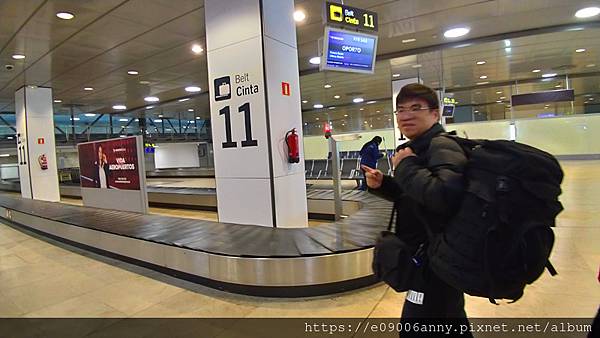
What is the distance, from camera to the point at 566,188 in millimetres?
8461

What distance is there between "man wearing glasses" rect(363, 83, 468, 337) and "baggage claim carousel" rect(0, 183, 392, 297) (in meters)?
1.77

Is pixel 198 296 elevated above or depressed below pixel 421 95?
below

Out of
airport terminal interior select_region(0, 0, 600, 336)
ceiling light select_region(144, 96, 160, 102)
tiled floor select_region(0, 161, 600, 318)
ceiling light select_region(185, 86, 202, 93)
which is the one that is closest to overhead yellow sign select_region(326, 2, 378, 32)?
airport terminal interior select_region(0, 0, 600, 336)

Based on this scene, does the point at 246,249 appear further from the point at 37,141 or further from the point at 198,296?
the point at 37,141

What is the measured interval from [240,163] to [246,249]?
140cm

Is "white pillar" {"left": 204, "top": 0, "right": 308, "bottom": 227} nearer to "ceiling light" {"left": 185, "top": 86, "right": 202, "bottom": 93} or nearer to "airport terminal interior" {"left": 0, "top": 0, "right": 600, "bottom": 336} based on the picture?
"airport terminal interior" {"left": 0, "top": 0, "right": 600, "bottom": 336}

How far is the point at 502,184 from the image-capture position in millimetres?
1099

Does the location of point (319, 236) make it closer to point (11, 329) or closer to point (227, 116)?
point (227, 116)

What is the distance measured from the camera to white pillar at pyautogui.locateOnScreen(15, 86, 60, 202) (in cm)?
1028

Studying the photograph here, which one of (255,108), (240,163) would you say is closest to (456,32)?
(255,108)

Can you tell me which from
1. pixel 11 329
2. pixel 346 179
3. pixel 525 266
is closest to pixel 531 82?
pixel 346 179

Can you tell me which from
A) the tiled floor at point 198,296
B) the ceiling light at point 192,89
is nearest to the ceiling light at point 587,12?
the tiled floor at point 198,296

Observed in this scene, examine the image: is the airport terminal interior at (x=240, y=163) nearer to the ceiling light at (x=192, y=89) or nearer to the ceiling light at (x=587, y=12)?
the ceiling light at (x=587, y=12)

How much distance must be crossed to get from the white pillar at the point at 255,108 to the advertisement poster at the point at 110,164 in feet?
6.47
